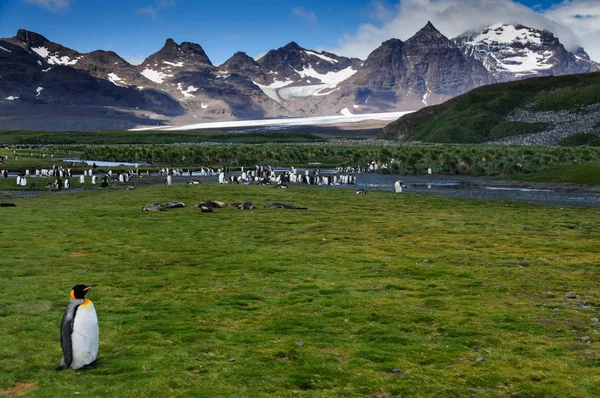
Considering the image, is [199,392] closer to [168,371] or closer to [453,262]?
[168,371]

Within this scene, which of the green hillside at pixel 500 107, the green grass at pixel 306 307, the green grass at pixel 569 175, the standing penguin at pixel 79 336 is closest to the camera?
the green grass at pixel 306 307

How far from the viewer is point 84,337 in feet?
30.5

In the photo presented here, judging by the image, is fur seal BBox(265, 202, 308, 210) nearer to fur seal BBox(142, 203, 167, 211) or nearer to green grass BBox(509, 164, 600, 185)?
fur seal BBox(142, 203, 167, 211)

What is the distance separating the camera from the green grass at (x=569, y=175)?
156ft

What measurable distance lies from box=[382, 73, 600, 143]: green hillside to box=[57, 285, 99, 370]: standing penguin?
132 meters

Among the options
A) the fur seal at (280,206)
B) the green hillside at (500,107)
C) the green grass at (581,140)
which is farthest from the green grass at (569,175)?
the green hillside at (500,107)

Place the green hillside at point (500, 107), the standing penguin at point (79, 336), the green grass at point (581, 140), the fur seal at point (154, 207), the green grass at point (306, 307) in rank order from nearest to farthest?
the green grass at point (306, 307)
the standing penguin at point (79, 336)
the fur seal at point (154, 207)
the green grass at point (581, 140)
the green hillside at point (500, 107)

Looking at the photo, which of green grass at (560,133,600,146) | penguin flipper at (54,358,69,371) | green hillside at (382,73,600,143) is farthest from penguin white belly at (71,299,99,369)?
green hillside at (382,73,600,143)

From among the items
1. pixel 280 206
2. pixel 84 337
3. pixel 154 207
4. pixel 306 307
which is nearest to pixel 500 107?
pixel 280 206

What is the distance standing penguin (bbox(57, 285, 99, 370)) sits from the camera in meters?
9.22

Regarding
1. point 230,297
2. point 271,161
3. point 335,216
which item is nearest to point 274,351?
point 230,297

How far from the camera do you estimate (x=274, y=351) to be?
10109 millimetres

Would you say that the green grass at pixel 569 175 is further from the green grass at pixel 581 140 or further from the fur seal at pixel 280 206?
the green grass at pixel 581 140

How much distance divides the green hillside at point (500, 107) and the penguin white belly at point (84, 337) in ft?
434
